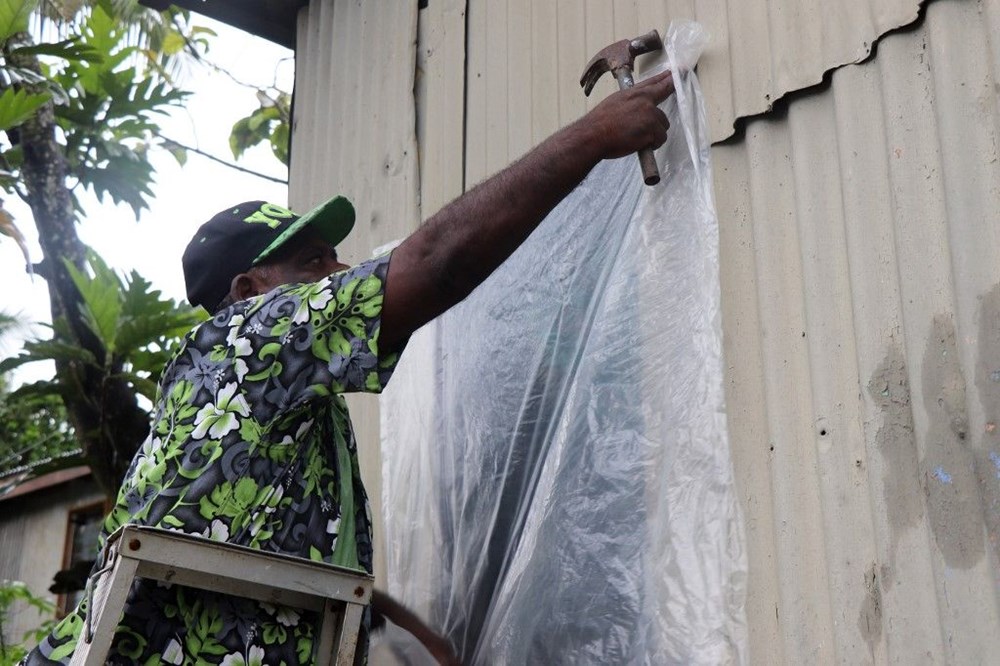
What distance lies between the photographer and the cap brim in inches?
86.7

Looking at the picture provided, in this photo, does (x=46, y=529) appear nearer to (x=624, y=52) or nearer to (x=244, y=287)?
(x=244, y=287)

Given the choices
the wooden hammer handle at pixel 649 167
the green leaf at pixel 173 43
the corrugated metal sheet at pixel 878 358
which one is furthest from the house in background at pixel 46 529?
the corrugated metal sheet at pixel 878 358

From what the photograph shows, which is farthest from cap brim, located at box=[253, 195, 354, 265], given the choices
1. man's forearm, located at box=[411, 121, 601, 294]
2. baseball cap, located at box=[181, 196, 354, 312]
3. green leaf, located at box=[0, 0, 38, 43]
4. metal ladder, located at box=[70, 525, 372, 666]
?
green leaf, located at box=[0, 0, 38, 43]

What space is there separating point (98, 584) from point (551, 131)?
53.9 inches

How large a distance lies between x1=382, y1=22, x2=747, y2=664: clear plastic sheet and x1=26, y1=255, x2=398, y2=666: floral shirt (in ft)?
1.07

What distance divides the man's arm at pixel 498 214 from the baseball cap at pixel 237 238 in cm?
42

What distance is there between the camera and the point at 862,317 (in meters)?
1.66

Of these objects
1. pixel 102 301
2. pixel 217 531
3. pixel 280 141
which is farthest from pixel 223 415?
pixel 280 141

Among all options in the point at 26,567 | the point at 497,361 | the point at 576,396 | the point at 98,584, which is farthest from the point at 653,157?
the point at 26,567

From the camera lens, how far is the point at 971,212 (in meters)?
1.53

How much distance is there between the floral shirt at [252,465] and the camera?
1.85 m

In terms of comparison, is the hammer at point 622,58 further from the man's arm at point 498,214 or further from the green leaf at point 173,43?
the green leaf at point 173,43

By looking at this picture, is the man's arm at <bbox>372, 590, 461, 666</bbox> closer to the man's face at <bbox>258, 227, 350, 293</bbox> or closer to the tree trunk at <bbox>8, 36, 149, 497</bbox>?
the man's face at <bbox>258, 227, 350, 293</bbox>

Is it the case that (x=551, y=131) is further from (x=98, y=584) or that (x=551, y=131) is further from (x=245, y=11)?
(x=245, y=11)
